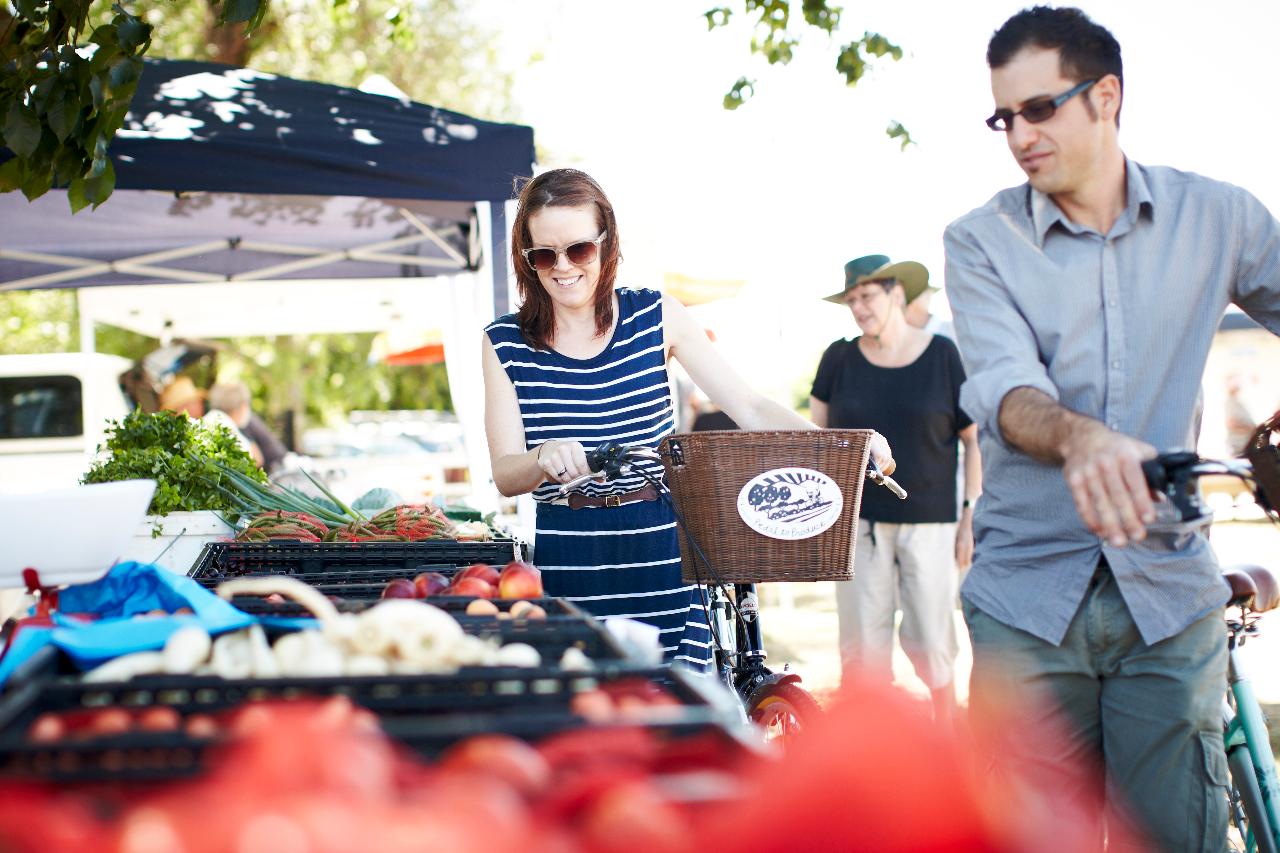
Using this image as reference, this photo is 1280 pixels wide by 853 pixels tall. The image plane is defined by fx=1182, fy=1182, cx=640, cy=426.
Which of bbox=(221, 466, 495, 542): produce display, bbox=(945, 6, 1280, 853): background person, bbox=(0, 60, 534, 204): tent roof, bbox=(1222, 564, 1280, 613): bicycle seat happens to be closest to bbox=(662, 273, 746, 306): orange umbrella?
bbox=(0, 60, 534, 204): tent roof

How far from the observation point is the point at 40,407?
13.1 metres

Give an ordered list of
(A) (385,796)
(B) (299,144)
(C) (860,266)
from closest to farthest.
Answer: (A) (385,796), (B) (299,144), (C) (860,266)

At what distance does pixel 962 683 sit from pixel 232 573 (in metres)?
5.95

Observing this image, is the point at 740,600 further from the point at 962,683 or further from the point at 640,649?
the point at 962,683

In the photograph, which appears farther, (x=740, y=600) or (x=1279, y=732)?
(x=1279, y=732)

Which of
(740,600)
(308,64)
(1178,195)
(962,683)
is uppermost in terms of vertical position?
(308,64)

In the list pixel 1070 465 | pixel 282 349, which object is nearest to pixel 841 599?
pixel 1070 465

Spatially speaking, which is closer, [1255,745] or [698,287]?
[1255,745]

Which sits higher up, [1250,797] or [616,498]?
[616,498]

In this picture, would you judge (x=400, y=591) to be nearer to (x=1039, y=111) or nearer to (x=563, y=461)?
(x=563, y=461)

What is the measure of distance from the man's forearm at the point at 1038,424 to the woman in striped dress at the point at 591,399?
0.88 m

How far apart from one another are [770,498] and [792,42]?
438 cm

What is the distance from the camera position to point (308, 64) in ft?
68.0

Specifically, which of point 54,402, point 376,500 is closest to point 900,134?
point 376,500
